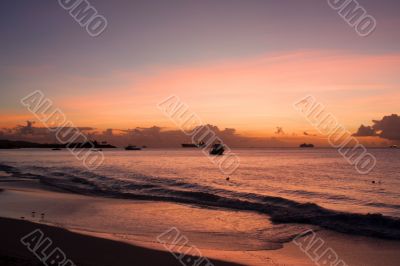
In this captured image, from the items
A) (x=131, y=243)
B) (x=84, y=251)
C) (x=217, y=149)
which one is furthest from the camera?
(x=217, y=149)

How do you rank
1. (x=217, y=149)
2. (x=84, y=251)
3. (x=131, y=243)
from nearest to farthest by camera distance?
1. (x=84, y=251)
2. (x=131, y=243)
3. (x=217, y=149)

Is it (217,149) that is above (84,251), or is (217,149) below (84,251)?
above

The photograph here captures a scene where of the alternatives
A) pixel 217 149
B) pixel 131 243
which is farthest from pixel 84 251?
pixel 217 149

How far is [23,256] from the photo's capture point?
941 cm

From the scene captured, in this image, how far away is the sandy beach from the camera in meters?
10.1

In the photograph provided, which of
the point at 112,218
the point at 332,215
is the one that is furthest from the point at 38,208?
the point at 332,215

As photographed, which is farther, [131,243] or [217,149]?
[217,149]

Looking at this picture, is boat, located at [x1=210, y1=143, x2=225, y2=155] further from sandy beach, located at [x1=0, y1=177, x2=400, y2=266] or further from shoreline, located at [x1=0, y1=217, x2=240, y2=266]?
shoreline, located at [x1=0, y1=217, x2=240, y2=266]

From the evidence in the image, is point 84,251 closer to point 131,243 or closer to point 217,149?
point 131,243

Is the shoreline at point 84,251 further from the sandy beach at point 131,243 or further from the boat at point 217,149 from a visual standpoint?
the boat at point 217,149

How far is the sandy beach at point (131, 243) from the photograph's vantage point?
33.1ft

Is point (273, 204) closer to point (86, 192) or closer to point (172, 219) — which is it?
point (172, 219)

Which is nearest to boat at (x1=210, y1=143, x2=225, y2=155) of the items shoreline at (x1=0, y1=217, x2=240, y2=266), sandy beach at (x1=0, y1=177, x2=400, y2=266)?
sandy beach at (x1=0, y1=177, x2=400, y2=266)

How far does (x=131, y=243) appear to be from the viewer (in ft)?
38.1
